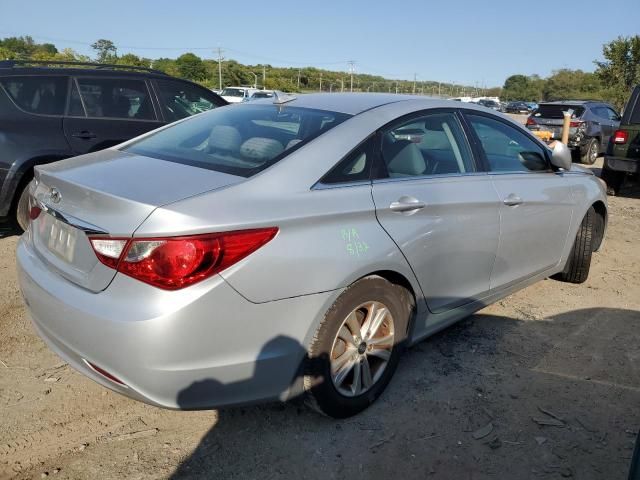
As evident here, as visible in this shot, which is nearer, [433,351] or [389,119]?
[389,119]

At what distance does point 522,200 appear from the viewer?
3551 mm

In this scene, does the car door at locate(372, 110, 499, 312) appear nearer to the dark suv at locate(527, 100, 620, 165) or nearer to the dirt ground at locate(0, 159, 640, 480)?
the dirt ground at locate(0, 159, 640, 480)

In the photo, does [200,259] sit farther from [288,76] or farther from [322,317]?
[288,76]

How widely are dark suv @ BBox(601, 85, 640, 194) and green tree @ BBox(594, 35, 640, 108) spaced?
21.5 metres

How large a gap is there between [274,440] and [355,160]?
1394 mm

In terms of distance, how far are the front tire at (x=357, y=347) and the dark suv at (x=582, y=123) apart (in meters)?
12.3

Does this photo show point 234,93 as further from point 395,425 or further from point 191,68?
point 191,68

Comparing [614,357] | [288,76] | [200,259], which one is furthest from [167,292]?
[288,76]

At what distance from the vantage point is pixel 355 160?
2672 millimetres

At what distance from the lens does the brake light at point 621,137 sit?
873 centimetres

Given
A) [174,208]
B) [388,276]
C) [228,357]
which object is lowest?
[228,357]

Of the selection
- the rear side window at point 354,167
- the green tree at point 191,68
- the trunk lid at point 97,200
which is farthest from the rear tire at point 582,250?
the green tree at point 191,68

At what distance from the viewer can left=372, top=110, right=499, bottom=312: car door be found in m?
2.76

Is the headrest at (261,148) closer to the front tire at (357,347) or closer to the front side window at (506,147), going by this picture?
the front tire at (357,347)
